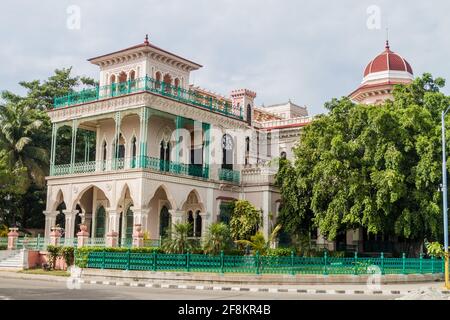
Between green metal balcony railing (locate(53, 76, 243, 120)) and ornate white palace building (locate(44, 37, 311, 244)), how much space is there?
0.18ft

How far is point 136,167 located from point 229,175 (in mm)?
6599

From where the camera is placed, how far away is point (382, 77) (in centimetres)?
3703

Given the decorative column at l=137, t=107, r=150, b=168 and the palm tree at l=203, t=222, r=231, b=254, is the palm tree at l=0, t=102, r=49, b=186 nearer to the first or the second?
the decorative column at l=137, t=107, r=150, b=168

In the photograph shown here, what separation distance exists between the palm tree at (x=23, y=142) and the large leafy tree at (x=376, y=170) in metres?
16.0

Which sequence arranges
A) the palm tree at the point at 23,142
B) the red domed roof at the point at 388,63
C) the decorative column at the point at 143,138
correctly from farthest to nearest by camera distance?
1. the red domed roof at the point at 388,63
2. the palm tree at the point at 23,142
3. the decorative column at the point at 143,138

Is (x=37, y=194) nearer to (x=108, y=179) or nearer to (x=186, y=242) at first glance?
(x=108, y=179)

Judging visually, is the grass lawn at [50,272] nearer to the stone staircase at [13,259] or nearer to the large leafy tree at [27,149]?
the stone staircase at [13,259]

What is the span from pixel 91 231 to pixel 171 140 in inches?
268

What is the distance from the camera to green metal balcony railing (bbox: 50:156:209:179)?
93.3 ft

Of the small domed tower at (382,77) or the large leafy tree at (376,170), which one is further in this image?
the small domed tower at (382,77)

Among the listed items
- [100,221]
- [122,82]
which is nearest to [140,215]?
[100,221]

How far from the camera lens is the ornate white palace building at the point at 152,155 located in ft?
94.3

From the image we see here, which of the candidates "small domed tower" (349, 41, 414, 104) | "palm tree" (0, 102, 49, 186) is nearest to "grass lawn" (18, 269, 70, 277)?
"palm tree" (0, 102, 49, 186)

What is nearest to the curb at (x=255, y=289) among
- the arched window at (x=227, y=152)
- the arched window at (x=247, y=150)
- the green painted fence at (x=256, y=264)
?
the green painted fence at (x=256, y=264)
